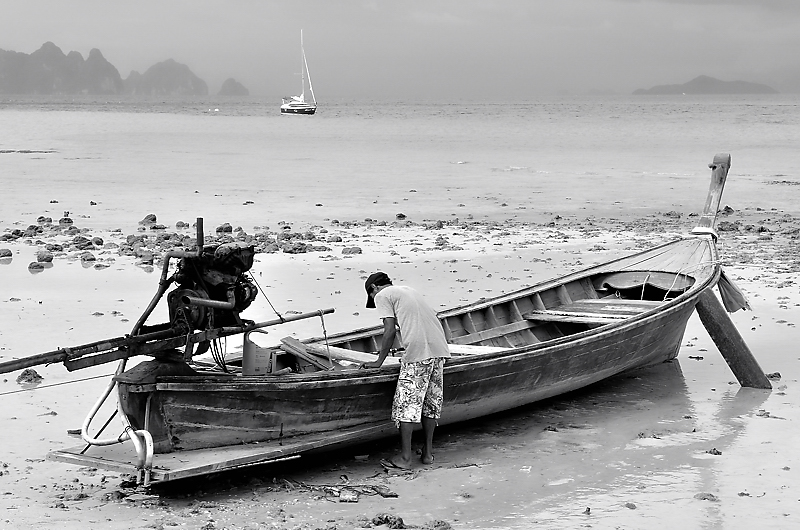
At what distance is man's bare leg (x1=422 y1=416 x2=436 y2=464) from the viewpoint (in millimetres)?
7242

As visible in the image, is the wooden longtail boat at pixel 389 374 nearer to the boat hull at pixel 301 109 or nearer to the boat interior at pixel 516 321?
the boat interior at pixel 516 321

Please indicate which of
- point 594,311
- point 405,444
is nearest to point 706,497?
point 405,444

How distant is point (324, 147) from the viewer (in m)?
46.5

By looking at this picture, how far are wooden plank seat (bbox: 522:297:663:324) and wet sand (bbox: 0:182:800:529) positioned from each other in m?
0.62

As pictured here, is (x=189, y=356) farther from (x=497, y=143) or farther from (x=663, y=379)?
(x=497, y=143)

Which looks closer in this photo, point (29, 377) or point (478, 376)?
point (478, 376)

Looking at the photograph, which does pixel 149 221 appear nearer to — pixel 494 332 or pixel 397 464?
pixel 494 332

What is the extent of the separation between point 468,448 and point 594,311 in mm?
3047

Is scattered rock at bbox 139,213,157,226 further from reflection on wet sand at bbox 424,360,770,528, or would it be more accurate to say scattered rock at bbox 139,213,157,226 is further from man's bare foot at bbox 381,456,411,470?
man's bare foot at bbox 381,456,411,470

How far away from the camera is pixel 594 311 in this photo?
33.6 feet

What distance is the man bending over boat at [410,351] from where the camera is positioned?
706cm

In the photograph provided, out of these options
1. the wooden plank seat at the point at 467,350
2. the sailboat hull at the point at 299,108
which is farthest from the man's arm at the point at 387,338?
the sailboat hull at the point at 299,108

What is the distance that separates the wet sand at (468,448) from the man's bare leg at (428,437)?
10 cm

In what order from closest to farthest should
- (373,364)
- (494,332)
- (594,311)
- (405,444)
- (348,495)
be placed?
(348,495)
(405,444)
(373,364)
(494,332)
(594,311)
